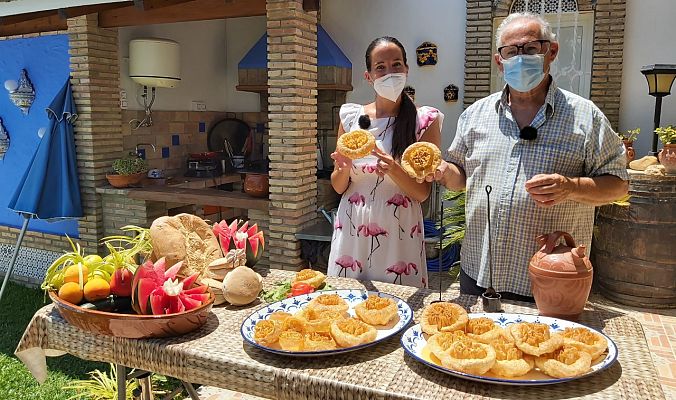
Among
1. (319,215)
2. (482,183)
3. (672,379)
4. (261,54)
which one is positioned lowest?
(672,379)

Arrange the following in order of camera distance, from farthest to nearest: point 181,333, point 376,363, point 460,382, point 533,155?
point 533,155
point 181,333
point 376,363
point 460,382

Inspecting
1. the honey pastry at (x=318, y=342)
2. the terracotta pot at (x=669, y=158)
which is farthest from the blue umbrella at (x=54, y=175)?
the terracotta pot at (x=669, y=158)

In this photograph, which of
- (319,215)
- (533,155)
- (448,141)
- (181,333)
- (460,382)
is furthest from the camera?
(448,141)

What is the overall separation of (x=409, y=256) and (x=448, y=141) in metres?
5.01

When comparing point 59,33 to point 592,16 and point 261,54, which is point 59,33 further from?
point 592,16

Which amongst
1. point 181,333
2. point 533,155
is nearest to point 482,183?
point 533,155

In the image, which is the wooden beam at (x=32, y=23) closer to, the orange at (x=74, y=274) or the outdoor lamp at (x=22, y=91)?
the outdoor lamp at (x=22, y=91)

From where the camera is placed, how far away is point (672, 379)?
3992mm

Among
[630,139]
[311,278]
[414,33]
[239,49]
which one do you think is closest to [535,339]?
[311,278]

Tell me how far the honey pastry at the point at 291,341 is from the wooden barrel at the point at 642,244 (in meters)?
4.85

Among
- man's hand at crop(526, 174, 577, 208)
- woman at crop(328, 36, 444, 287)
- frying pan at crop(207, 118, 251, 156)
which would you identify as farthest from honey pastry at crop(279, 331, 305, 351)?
frying pan at crop(207, 118, 251, 156)

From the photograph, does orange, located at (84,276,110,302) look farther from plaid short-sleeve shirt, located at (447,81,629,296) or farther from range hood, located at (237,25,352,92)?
range hood, located at (237,25,352,92)

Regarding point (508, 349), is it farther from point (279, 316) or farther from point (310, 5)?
point (310, 5)

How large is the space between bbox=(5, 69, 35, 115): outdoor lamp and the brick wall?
5.57 meters
